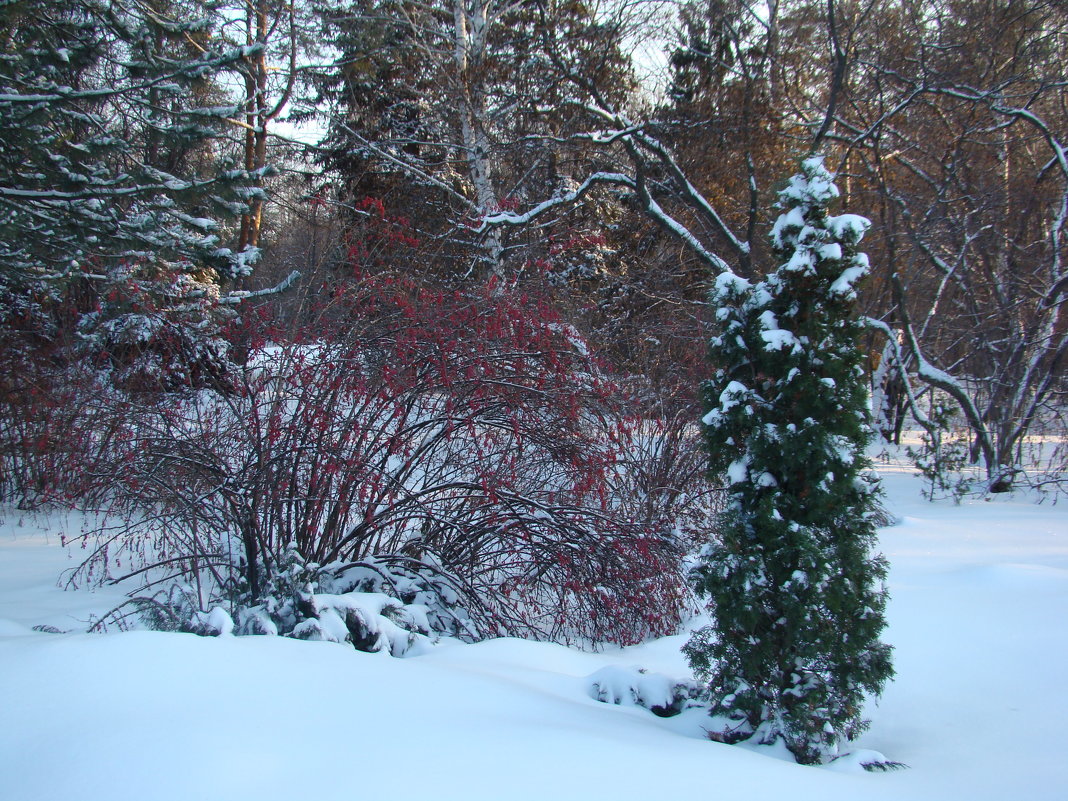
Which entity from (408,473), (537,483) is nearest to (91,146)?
(408,473)

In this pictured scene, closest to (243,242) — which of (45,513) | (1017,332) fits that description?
(45,513)

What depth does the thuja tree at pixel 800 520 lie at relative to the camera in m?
2.90

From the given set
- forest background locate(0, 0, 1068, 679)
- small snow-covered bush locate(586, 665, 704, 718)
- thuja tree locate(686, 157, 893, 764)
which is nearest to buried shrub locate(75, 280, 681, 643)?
forest background locate(0, 0, 1068, 679)

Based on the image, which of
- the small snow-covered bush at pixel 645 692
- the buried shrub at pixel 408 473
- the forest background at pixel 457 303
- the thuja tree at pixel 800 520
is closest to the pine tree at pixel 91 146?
the forest background at pixel 457 303

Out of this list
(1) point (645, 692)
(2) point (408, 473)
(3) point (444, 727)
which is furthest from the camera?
(2) point (408, 473)

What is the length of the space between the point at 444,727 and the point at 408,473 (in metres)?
2.70

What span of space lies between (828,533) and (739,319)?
103cm

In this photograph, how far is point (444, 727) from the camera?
99.0 inches

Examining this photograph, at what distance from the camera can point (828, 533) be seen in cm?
304

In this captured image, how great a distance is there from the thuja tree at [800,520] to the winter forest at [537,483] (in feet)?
0.06

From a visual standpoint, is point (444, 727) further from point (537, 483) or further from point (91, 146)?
point (91, 146)

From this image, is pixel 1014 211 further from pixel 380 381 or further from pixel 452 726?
pixel 452 726

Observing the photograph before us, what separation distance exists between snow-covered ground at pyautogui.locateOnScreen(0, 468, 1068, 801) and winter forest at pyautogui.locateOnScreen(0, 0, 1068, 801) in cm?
2

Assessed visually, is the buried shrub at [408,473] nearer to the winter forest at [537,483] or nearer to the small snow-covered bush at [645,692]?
the winter forest at [537,483]
